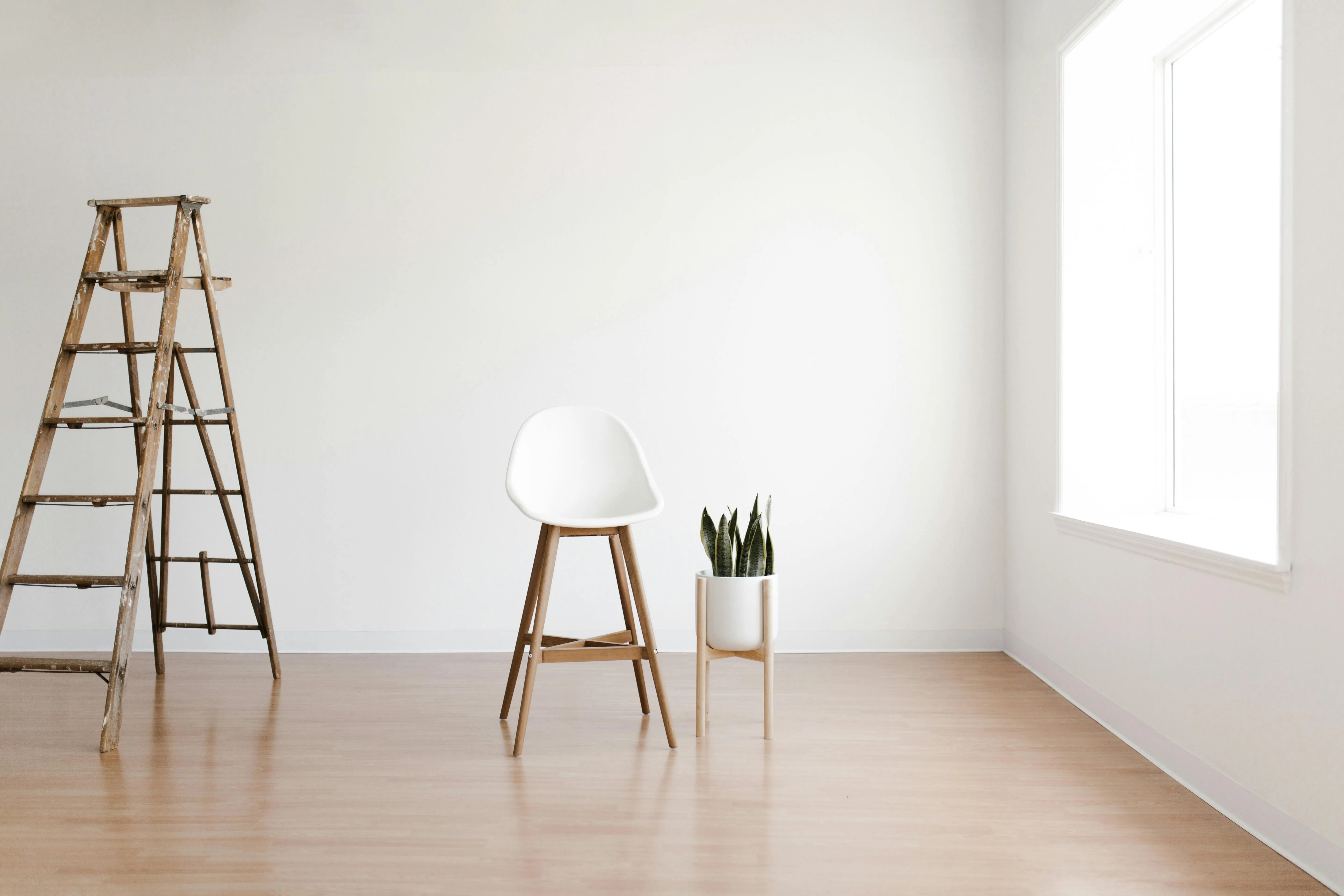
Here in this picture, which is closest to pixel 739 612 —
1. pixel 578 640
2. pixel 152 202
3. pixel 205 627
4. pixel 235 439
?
pixel 578 640

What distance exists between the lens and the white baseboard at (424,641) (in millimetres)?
3699

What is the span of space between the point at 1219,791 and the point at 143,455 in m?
3.01

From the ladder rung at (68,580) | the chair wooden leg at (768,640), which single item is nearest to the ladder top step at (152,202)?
the ladder rung at (68,580)

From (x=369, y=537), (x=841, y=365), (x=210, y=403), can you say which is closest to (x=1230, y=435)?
(x=841, y=365)

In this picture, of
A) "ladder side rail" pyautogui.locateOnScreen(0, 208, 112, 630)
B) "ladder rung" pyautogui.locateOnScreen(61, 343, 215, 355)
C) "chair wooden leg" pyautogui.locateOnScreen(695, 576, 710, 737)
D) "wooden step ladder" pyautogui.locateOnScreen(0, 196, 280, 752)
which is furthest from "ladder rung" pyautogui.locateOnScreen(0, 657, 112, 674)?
"chair wooden leg" pyautogui.locateOnScreen(695, 576, 710, 737)

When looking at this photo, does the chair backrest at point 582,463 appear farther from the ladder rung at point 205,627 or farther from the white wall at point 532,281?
the ladder rung at point 205,627

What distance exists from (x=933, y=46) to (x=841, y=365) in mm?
1304

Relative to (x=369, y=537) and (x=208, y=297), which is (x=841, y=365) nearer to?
(x=369, y=537)

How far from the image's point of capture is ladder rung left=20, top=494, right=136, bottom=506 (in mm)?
2627

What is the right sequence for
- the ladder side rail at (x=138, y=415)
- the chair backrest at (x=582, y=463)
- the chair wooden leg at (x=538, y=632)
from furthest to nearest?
the ladder side rail at (x=138, y=415) < the chair backrest at (x=582, y=463) < the chair wooden leg at (x=538, y=632)

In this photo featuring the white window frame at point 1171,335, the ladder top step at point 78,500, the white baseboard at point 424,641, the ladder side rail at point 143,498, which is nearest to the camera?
the white window frame at point 1171,335

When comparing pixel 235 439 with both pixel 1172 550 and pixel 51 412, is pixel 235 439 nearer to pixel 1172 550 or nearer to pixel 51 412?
pixel 51 412

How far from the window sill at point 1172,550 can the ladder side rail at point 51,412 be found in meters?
3.07

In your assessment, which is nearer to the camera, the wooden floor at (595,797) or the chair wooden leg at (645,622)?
the wooden floor at (595,797)
